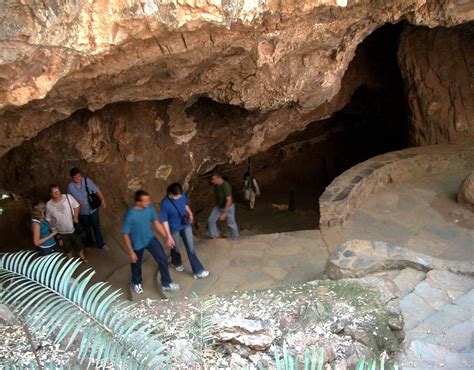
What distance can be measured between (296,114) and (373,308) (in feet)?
19.4

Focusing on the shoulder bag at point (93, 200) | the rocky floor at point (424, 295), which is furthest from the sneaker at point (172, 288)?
the rocky floor at point (424, 295)

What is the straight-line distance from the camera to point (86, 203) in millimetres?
6574

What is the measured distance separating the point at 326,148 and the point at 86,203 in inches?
319

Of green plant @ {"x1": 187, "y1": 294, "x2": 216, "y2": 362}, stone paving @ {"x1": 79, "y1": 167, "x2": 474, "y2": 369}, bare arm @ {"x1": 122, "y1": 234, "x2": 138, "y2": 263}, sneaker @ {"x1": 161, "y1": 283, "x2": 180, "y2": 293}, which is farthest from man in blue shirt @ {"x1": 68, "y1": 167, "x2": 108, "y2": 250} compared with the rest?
green plant @ {"x1": 187, "y1": 294, "x2": 216, "y2": 362}

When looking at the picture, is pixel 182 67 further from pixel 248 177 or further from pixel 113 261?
pixel 248 177

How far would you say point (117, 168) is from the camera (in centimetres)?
814

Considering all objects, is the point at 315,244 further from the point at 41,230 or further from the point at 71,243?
the point at 41,230

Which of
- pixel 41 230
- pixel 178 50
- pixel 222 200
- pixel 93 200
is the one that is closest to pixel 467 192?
pixel 222 200

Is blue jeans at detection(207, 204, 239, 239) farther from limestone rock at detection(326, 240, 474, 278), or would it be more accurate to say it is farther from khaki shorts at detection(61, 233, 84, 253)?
limestone rock at detection(326, 240, 474, 278)

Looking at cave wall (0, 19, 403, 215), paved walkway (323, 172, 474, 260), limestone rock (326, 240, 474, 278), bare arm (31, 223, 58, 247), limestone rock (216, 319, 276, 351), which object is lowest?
paved walkway (323, 172, 474, 260)

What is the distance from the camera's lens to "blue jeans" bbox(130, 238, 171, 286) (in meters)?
5.41

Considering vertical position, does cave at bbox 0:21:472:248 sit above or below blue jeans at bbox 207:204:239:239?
above

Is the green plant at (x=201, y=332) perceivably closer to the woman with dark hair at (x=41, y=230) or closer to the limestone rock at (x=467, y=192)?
the woman with dark hair at (x=41, y=230)

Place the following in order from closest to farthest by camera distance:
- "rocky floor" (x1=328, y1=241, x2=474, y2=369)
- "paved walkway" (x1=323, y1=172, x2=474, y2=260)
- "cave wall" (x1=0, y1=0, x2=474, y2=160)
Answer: "rocky floor" (x1=328, y1=241, x2=474, y2=369)
"cave wall" (x1=0, y1=0, x2=474, y2=160)
"paved walkway" (x1=323, y1=172, x2=474, y2=260)
